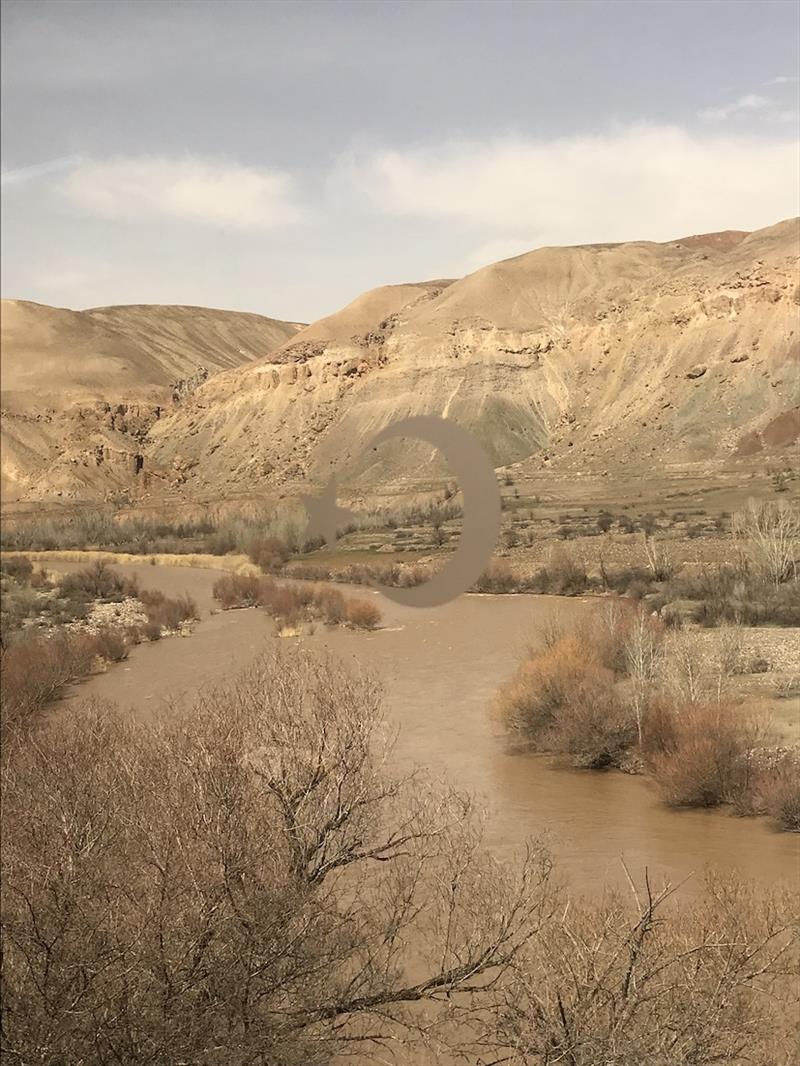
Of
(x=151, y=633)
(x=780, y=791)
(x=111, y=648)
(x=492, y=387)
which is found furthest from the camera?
(x=492, y=387)

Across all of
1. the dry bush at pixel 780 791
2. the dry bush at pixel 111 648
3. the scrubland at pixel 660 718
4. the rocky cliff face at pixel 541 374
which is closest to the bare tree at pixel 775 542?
the scrubland at pixel 660 718

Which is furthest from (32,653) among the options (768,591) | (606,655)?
(768,591)

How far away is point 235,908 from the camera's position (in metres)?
6.64

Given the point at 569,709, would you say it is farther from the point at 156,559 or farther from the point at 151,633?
the point at 156,559

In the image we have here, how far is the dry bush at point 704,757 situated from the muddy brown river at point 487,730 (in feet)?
0.75

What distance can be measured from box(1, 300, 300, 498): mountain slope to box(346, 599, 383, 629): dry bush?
163 feet

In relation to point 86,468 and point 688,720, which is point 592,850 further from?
point 86,468

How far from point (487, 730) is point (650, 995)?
32.5 ft

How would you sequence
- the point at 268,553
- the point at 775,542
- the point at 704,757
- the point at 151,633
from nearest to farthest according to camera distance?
the point at 704,757
the point at 775,542
the point at 151,633
the point at 268,553

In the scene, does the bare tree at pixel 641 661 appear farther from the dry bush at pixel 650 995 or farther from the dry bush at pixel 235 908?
the dry bush at pixel 650 995

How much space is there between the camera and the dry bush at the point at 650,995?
624cm

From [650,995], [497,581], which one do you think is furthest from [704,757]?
[497,581]

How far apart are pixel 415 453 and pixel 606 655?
41487 millimetres

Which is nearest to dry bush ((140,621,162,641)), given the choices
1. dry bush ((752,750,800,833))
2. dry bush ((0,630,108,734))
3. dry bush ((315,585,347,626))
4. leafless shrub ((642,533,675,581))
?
dry bush ((0,630,108,734))
